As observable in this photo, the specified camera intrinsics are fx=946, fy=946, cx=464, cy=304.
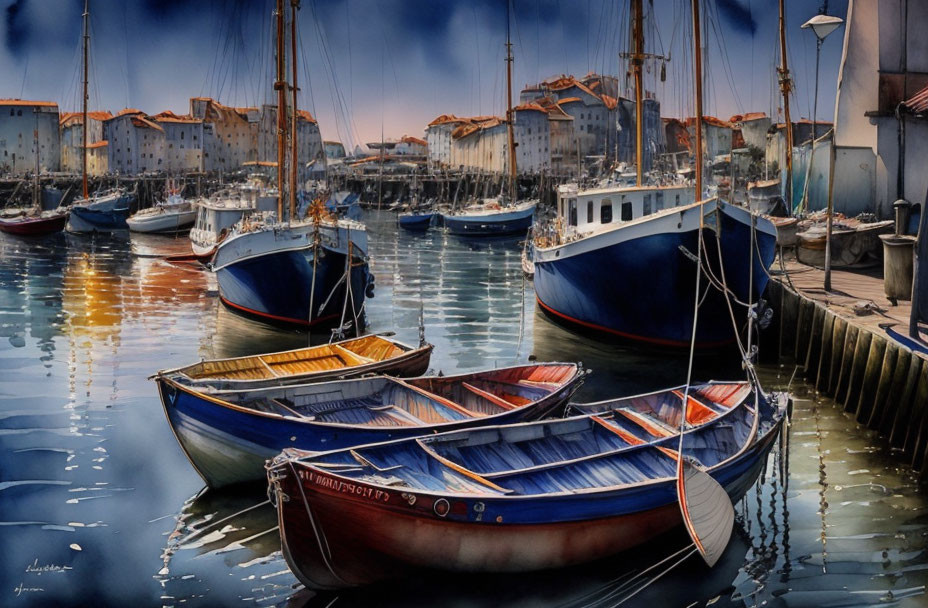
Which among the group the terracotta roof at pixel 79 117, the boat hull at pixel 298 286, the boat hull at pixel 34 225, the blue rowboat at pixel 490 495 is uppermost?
the terracotta roof at pixel 79 117

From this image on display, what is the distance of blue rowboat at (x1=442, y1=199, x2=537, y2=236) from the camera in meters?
63.0

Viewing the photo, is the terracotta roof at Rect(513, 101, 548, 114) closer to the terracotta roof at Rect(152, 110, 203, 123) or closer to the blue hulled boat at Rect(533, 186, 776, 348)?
the terracotta roof at Rect(152, 110, 203, 123)

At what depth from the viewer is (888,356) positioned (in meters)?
15.1

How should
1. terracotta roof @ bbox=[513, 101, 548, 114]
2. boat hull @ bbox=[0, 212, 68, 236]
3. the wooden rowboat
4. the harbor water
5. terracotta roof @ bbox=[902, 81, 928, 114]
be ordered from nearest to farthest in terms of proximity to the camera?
the harbor water
the wooden rowboat
terracotta roof @ bbox=[902, 81, 928, 114]
boat hull @ bbox=[0, 212, 68, 236]
terracotta roof @ bbox=[513, 101, 548, 114]

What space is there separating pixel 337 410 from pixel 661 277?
32.0 ft

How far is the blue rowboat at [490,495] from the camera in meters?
9.48

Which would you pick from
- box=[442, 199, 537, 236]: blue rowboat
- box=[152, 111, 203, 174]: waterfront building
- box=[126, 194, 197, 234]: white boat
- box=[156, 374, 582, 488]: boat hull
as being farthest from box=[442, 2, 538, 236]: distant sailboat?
box=[152, 111, 203, 174]: waterfront building

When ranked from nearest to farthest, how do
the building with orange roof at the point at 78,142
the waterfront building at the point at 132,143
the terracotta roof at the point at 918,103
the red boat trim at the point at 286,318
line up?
the red boat trim at the point at 286,318, the terracotta roof at the point at 918,103, the waterfront building at the point at 132,143, the building with orange roof at the point at 78,142

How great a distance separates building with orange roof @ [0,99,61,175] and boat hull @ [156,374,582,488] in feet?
360

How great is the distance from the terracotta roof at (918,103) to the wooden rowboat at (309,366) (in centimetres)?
1881

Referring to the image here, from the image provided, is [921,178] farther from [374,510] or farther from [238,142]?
[238,142]

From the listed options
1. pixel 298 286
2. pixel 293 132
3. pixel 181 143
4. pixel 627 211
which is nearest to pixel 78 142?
pixel 181 143

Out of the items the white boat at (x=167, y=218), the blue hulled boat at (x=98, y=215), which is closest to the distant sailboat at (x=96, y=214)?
the blue hulled boat at (x=98, y=215)

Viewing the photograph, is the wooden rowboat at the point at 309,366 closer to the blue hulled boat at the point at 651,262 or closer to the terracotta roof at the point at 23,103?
the blue hulled boat at the point at 651,262
